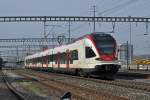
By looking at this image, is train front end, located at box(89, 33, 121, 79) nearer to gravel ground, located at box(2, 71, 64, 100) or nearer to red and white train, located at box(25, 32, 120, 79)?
red and white train, located at box(25, 32, 120, 79)

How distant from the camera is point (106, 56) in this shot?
29422 millimetres

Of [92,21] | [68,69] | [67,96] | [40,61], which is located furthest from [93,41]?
[40,61]

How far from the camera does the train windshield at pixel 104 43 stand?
97.4 feet

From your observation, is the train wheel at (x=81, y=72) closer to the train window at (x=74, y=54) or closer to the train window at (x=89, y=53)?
the train window at (x=74, y=54)

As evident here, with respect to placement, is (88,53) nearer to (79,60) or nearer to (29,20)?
(79,60)


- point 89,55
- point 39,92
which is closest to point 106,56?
point 89,55

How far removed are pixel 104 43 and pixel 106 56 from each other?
1182 mm

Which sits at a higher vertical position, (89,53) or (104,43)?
(104,43)

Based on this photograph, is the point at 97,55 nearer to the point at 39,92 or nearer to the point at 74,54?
the point at 74,54

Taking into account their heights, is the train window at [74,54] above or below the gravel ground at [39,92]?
above

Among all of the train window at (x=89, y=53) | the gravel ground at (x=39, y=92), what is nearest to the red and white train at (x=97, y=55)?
the train window at (x=89, y=53)

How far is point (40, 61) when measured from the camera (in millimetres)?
67625

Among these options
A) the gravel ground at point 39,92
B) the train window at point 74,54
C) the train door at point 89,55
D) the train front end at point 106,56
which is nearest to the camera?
the gravel ground at point 39,92

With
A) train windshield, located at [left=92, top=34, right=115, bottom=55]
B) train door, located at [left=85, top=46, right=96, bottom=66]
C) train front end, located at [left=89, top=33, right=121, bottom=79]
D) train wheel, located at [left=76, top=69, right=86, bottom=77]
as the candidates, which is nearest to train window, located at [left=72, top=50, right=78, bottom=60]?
train wheel, located at [left=76, top=69, right=86, bottom=77]
